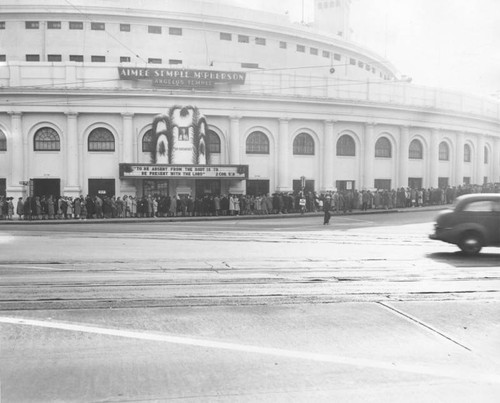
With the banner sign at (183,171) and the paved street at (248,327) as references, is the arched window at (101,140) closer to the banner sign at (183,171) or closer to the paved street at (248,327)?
the banner sign at (183,171)

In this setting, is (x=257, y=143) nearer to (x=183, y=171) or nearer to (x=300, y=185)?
(x=300, y=185)

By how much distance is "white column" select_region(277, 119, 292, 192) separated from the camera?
36.2m

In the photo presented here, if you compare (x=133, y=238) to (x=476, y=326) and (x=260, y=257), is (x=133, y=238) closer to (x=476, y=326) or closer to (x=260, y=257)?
(x=260, y=257)

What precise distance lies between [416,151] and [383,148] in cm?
363

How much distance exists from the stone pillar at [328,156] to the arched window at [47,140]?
61.6 ft

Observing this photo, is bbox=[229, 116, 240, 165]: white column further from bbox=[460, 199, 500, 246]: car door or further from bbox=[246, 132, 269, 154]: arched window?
bbox=[460, 199, 500, 246]: car door

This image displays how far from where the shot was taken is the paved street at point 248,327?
4820 millimetres

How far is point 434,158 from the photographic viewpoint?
41.9m

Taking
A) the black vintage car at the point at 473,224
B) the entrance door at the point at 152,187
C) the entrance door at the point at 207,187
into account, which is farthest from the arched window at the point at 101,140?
the black vintage car at the point at 473,224

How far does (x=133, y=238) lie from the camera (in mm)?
17906

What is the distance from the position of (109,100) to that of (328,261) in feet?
82.5

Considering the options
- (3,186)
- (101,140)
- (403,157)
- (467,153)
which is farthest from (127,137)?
(467,153)

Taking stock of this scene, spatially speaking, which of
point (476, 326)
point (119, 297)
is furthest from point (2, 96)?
point (476, 326)

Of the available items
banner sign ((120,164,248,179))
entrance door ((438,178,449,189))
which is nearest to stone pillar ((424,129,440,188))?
entrance door ((438,178,449,189))
